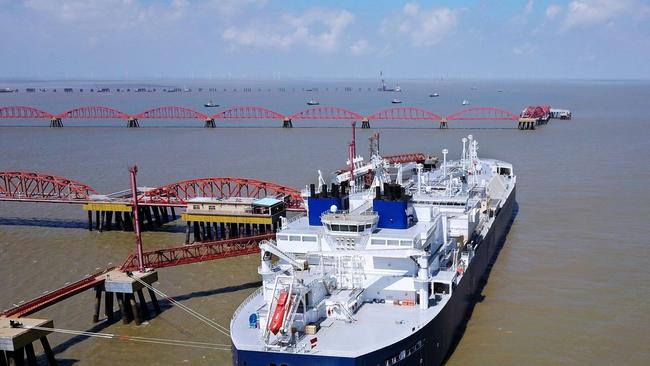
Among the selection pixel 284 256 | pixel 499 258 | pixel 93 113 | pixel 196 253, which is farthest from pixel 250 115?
pixel 284 256

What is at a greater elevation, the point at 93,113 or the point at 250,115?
the point at 93,113

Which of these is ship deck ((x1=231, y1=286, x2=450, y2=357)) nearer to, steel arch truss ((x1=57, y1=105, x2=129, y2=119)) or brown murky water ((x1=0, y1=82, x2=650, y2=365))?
brown murky water ((x1=0, y1=82, x2=650, y2=365))

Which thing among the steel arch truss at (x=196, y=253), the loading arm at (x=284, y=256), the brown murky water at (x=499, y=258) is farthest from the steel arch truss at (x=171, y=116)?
the loading arm at (x=284, y=256)

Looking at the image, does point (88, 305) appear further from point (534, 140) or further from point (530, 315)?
point (534, 140)

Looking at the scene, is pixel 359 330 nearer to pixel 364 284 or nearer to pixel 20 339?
pixel 364 284

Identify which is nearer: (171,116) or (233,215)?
(233,215)

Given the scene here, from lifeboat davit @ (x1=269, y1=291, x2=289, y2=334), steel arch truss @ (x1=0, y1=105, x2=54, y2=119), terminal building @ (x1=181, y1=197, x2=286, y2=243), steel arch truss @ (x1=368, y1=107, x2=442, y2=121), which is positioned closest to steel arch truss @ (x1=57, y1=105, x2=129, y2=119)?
steel arch truss @ (x1=0, y1=105, x2=54, y2=119)

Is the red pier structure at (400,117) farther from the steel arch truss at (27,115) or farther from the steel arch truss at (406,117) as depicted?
the steel arch truss at (27,115)
